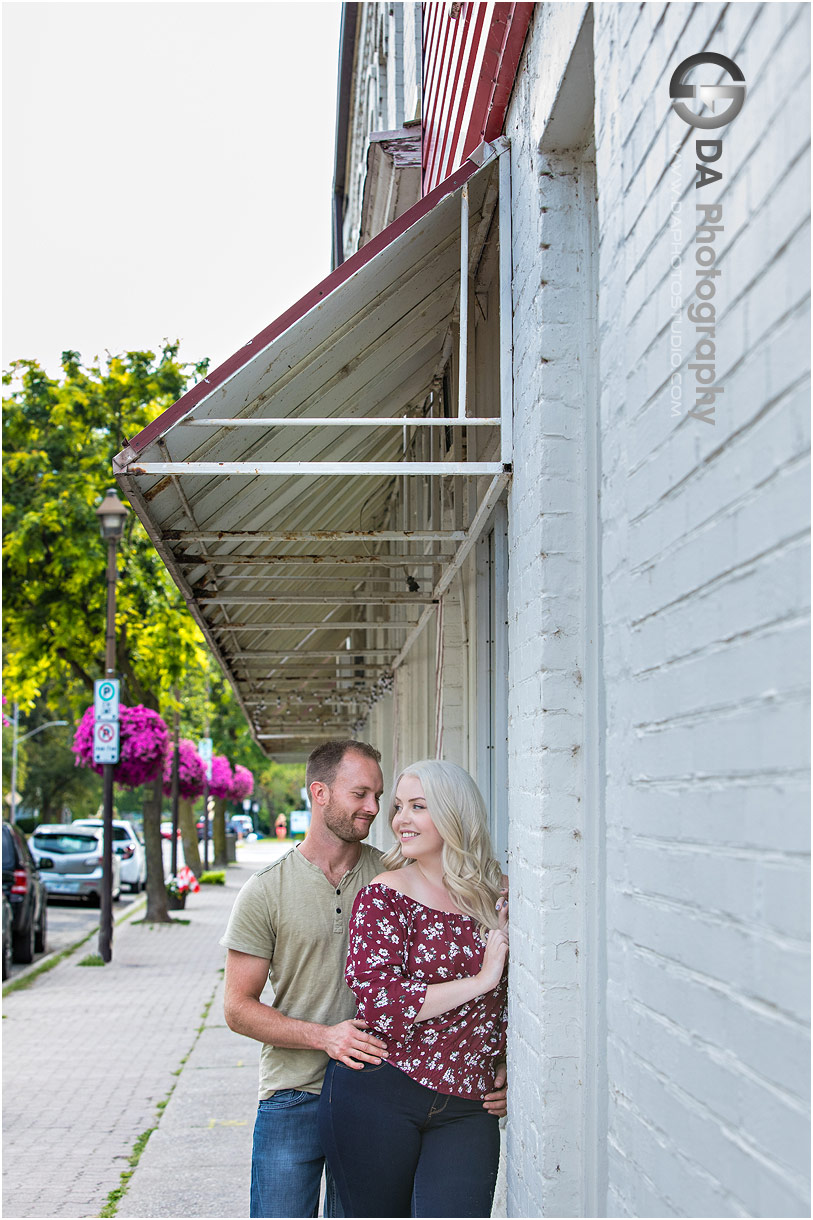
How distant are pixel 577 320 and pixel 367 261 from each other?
2.69ft

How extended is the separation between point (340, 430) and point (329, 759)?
4.86 ft

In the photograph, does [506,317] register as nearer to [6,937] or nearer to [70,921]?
[6,937]

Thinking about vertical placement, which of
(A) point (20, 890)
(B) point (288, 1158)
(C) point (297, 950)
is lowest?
(A) point (20, 890)

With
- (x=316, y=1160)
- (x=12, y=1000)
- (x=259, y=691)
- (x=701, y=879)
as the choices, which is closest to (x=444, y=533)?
(x=316, y=1160)

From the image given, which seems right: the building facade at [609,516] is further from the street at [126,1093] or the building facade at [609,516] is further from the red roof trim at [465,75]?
the street at [126,1093]

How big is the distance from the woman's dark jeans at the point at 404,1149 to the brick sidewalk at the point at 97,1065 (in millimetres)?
3031

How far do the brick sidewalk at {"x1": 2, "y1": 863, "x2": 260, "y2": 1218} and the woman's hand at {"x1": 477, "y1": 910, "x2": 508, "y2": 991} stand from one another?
321cm

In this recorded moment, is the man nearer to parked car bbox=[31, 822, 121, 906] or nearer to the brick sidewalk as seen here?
the brick sidewalk

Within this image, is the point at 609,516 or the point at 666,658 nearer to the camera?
the point at 666,658

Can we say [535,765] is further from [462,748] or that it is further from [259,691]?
[259,691]

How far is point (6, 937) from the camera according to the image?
48.4 ft

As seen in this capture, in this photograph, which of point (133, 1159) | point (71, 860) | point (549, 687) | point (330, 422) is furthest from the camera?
point (71, 860)

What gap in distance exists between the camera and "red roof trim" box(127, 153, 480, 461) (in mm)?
3717

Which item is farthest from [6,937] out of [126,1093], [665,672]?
[665,672]
